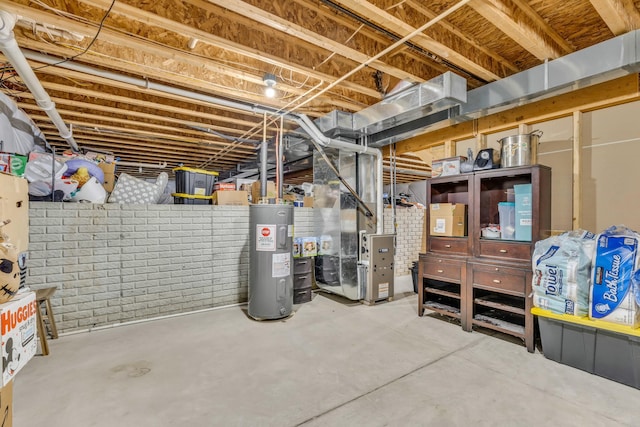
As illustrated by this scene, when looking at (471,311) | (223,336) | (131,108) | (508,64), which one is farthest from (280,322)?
(508,64)

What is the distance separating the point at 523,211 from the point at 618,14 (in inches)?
61.1

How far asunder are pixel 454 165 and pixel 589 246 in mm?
1446

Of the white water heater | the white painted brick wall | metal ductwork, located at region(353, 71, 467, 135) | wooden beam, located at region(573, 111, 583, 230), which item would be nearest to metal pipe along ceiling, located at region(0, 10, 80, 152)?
the white water heater

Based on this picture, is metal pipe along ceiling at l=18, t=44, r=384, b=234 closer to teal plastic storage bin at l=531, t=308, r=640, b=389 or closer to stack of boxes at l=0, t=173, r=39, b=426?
stack of boxes at l=0, t=173, r=39, b=426

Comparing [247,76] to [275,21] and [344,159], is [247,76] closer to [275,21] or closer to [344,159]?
[275,21]

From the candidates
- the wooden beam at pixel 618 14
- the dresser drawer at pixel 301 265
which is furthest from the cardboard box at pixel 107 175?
the wooden beam at pixel 618 14

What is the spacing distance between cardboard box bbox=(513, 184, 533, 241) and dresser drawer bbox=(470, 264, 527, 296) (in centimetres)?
34

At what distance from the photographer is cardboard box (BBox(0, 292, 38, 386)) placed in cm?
97

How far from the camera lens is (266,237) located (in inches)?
134

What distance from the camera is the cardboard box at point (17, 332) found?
971 millimetres

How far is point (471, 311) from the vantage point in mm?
3137

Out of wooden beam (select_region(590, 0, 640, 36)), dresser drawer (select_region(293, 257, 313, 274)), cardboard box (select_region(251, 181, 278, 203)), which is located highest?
wooden beam (select_region(590, 0, 640, 36))

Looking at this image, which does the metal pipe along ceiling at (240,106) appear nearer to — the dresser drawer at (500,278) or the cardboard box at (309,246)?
the cardboard box at (309,246)

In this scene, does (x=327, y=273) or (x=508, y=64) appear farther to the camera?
(x=327, y=273)
